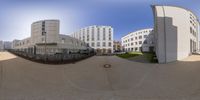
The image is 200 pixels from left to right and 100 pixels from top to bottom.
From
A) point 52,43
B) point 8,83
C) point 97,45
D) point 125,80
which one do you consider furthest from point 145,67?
A: point 8,83

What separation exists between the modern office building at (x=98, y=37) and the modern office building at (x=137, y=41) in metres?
0.68

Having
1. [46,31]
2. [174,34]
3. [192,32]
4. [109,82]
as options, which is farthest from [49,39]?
[192,32]

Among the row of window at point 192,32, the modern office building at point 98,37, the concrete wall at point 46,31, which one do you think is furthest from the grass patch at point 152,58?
the row of window at point 192,32

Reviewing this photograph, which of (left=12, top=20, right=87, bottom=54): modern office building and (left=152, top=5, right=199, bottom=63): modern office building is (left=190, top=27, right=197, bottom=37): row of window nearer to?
(left=152, top=5, right=199, bottom=63): modern office building

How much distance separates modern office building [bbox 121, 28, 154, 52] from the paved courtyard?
1348mm

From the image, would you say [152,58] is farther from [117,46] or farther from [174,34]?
[174,34]

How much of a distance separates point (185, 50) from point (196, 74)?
11.6 ft

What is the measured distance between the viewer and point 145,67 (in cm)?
1048

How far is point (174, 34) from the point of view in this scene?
1249cm

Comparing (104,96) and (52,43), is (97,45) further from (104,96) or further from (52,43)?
(104,96)

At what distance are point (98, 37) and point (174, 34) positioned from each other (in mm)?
6920

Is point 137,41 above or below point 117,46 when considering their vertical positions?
above

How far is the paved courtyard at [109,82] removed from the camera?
20.3ft

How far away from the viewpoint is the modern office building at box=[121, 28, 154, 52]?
7.83m
